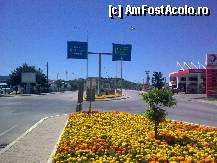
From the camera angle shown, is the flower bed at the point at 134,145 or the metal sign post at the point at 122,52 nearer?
the flower bed at the point at 134,145

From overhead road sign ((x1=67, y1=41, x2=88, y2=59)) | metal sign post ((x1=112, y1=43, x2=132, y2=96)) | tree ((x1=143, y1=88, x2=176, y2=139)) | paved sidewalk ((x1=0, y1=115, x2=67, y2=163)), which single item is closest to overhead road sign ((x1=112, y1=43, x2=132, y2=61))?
metal sign post ((x1=112, y1=43, x2=132, y2=96))

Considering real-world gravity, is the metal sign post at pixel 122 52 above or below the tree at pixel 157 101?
above

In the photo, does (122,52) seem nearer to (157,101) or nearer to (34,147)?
(157,101)

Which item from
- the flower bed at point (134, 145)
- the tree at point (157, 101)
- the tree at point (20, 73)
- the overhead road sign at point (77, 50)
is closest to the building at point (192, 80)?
the tree at point (20, 73)

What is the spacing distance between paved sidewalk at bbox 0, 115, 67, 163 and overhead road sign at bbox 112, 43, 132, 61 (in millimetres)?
32900

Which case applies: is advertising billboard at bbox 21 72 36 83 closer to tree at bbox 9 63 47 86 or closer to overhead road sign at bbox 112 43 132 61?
tree at bbox 9 63 47 86

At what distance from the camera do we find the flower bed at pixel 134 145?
9.29 meters

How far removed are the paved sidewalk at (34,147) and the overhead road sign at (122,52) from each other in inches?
1295

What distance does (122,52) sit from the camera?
158 ft

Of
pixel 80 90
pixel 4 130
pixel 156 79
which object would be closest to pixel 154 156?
pixel 4 130

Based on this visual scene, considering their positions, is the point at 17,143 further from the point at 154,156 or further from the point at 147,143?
the point at 154,156

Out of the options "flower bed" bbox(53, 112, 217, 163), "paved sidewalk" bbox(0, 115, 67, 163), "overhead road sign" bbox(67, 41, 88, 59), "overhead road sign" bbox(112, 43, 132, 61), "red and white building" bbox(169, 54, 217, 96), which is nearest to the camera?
"flower bed" bbox(53, 112, 217, 163)

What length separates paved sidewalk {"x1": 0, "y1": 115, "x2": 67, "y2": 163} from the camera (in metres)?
9.66

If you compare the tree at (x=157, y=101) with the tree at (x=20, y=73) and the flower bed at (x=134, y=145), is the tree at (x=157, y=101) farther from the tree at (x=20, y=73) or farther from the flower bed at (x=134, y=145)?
the tree at (x=20, y=73)
